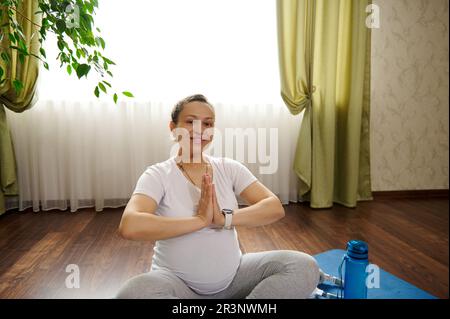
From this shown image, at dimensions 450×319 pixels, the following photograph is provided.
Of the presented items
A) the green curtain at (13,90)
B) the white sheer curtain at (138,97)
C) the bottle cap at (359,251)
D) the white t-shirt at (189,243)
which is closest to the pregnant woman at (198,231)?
the white t-shirt at (189,243)

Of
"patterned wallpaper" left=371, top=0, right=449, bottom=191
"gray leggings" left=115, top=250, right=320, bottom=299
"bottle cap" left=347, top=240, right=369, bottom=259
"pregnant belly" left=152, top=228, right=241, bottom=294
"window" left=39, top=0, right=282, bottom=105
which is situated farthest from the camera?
"patterned wallpaper" left=371, top=0, right=449, bottom=191

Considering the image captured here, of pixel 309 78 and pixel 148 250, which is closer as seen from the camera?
pixel 148 250

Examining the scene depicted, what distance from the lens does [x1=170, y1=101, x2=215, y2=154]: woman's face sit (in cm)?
121

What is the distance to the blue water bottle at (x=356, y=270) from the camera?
1336 mm

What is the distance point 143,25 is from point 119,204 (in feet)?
4.70

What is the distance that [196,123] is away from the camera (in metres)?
1.21

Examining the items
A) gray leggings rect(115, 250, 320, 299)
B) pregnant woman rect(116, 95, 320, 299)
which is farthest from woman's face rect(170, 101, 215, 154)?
gray leggings rect(115, 250, 320, 299)

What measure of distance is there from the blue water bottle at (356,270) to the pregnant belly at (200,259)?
51 cm

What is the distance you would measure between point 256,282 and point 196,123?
59 cm

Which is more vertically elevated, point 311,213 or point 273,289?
point 273,289

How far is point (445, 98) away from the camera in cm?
323

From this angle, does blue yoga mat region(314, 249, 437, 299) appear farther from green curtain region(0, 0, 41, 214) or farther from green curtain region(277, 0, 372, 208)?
green curtain region(0, 0, 41, 214)
